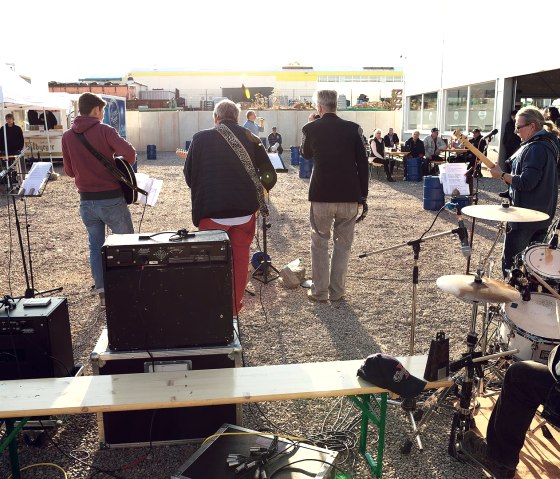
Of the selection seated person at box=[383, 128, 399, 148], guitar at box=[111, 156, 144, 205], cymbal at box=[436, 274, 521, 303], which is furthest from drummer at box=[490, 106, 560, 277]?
seated person at box=[383, 128, 399, 148]

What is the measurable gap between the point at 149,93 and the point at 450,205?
3392cm

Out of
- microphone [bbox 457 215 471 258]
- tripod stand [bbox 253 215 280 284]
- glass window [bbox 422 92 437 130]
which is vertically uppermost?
glass window [bbox 422 92 437 130]

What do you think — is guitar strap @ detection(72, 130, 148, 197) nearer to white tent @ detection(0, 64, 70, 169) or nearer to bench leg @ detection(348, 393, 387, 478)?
bench leg @ detection(348, 393, 387, 478)

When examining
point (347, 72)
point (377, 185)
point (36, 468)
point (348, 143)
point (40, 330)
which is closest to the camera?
point (36, 468)

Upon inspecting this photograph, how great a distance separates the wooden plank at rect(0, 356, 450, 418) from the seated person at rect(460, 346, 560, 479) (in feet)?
1.14

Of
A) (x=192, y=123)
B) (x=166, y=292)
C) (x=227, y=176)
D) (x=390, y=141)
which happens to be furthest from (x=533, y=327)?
(x=192, y=123)

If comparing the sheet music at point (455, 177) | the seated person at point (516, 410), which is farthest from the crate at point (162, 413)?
the sheet music at point (455, 177)

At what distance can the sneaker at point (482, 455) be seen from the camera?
2842 millimetres

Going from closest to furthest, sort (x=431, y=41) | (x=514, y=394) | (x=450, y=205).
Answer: (x=514, y=394) → (x=450, y=205) → (x=431, y=41)

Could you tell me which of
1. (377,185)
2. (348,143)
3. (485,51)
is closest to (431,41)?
(485,51)

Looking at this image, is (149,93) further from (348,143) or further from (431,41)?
(348,143)

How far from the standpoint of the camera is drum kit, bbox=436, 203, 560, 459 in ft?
10.1

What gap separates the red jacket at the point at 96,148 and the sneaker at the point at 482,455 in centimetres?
362

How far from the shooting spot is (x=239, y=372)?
3100 mm
